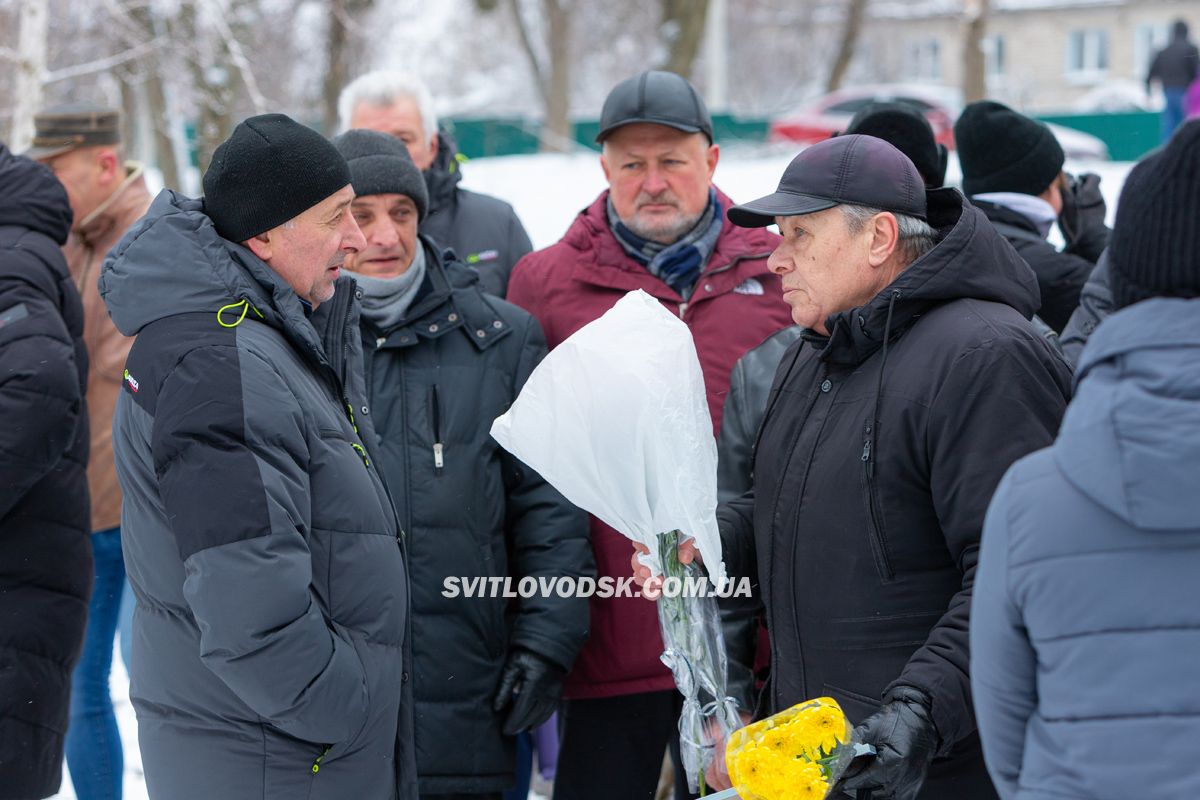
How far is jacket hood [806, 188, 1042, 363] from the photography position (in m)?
2.31

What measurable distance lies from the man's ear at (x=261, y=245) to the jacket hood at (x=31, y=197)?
1.26 metres

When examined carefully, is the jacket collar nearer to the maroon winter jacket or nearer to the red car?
the maroon winter jacket

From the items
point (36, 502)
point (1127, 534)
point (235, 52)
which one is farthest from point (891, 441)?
point (235, 52)

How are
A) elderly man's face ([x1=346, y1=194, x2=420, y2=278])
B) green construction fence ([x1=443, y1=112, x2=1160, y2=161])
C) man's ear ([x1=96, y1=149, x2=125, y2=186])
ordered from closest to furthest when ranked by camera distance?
1. elderly man's face ([x1=346, y1=194, x2=420, y2=278])
2. man's ear ([x1=96, y1=149, x2=125, y2=186])
3. green construction fence ([x1=443, y1=112, x2=1160, y2=161])

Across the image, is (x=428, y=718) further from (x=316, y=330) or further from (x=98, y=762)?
(x=98, y=762)

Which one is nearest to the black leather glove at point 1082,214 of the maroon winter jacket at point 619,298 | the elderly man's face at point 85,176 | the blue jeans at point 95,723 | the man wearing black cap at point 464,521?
the maroon winter jacket at point 619,298

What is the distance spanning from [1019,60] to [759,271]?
45187mm

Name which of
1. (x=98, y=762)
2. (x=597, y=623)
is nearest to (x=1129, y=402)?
(x=597, y=623)

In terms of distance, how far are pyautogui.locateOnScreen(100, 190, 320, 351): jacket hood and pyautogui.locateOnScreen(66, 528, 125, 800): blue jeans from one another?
175 centimetres

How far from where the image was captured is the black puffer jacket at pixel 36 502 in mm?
3062

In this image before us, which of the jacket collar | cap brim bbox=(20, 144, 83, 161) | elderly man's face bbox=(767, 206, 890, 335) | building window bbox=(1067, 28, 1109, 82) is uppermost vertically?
cap brim bbox=(20, 144, 83, 161)

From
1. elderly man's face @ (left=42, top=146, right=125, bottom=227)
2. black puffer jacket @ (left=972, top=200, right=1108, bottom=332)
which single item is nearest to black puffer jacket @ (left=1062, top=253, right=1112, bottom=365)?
black puffer jacket @ (left=972, top=200, right=1108, bottom=332)

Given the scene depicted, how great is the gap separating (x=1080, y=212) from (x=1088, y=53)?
147 feet

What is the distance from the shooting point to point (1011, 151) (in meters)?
3.87
